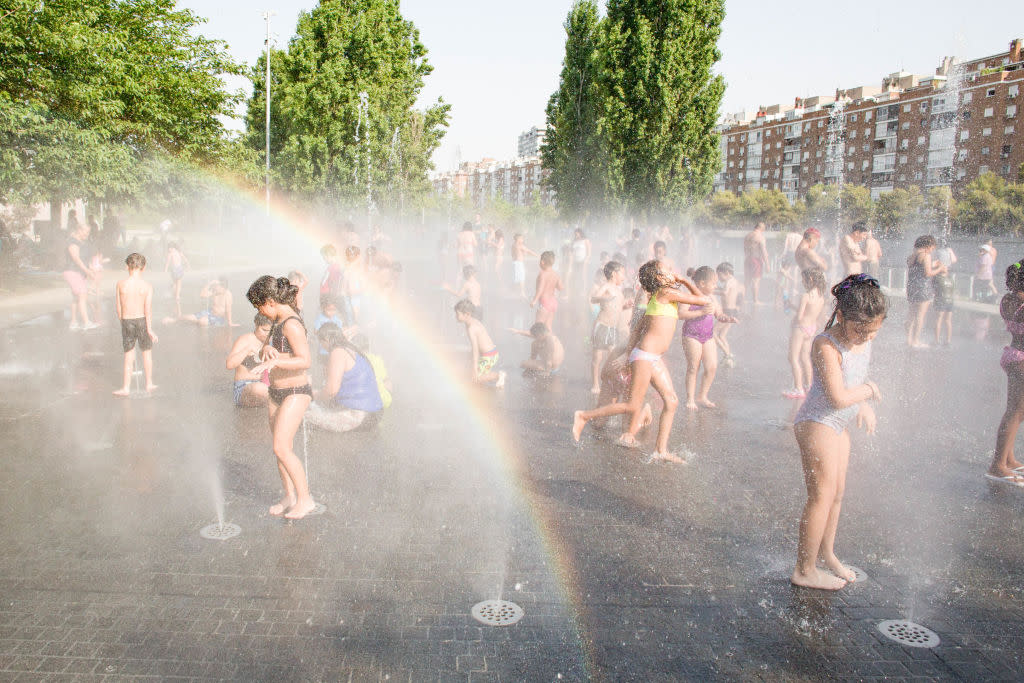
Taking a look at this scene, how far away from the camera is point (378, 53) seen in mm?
37562

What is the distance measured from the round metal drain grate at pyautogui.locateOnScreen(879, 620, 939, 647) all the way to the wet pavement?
5 cm

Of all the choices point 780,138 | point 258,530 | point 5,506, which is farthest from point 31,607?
point 780,138

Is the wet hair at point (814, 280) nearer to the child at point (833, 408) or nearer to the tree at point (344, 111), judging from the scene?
the child at point (833, 408)

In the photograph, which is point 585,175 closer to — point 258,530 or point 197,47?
point 197,47

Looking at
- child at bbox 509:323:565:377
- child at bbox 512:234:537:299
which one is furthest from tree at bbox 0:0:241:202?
child at bbox 509:323:565:377

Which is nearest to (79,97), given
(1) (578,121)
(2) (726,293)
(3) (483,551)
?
(2) (726,293)

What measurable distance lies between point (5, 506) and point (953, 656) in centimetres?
560

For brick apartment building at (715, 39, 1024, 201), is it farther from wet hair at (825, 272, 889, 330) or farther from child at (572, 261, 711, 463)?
wet hair at (825, 272, 889, 330)

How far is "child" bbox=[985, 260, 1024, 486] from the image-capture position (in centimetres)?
574

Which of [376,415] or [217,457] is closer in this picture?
[217,457]

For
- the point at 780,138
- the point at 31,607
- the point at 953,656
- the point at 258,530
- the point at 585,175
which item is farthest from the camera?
the point at 780,138

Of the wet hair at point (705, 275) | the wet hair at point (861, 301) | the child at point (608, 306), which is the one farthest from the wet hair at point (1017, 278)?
the child at point (608, 306)

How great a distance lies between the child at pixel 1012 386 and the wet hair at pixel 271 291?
5094 millimetres

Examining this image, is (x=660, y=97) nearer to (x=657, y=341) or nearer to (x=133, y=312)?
(x=133, y=312)
